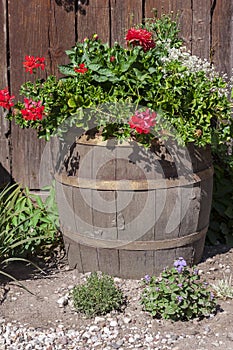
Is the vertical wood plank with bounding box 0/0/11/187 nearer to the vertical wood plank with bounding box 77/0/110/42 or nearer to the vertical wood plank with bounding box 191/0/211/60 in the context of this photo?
the vertical wood plank with bounding box 77/0/110/42

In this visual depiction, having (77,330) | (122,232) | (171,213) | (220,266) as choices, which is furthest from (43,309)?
(220,266)

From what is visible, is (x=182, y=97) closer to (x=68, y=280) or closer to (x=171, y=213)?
(x=171, y=213)

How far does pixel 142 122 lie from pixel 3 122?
168cm

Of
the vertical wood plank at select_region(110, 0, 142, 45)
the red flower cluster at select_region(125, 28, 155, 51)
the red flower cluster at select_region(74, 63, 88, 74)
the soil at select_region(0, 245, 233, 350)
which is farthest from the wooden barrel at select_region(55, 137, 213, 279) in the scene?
the vertical wood plank at select_region(110, 0, 142, 45)

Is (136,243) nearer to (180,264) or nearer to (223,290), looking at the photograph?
(180,264)

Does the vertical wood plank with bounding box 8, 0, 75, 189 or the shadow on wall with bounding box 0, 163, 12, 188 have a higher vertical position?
the vertical wood plank with bounding box 8, 0, 75, 189

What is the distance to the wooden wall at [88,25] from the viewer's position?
452 centimetres

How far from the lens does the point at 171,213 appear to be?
3793 millimetres

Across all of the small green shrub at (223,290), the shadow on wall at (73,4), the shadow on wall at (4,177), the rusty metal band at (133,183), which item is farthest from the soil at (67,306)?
the shadow on wall at (73,4)

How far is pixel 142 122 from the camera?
136 inches

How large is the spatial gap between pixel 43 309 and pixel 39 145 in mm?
1539

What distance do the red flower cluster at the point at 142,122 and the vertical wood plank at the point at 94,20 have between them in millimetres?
1302

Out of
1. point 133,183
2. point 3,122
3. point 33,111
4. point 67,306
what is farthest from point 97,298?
point 3,122

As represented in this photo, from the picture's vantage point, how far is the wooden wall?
4.52m
